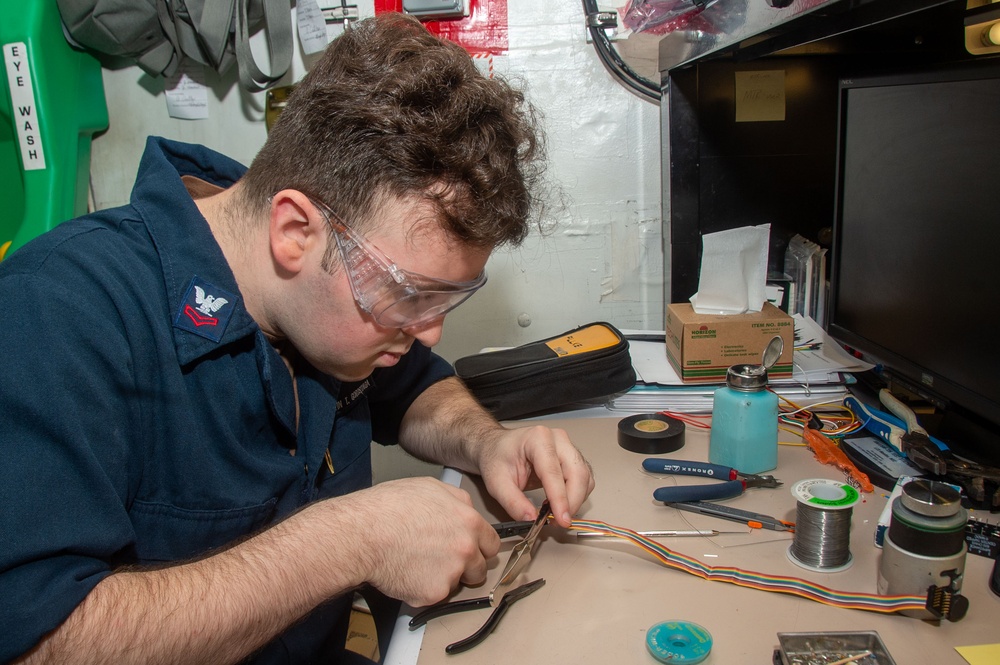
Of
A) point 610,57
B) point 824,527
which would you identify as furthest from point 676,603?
point 610,57

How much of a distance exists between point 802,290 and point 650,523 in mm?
919

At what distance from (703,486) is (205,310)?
70 centimetres

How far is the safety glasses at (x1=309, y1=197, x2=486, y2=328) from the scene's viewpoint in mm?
839

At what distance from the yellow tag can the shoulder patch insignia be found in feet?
2.21

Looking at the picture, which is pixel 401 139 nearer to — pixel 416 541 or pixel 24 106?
pixel 416 541

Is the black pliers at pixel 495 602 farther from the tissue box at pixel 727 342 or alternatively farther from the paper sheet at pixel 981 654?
the tissue box at pixel 727 342

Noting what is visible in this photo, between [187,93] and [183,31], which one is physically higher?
[183,31]

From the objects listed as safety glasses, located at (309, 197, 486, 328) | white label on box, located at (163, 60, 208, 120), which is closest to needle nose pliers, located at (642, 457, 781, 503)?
safety glasses, located at (309, 197, 486, 328)

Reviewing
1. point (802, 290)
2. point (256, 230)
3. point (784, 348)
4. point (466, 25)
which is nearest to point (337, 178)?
point (256, 230)

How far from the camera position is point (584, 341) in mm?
1410

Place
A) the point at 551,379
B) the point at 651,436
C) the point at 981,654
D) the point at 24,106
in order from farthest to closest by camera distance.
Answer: the point at 24,106, the point at 551,379, the point at 651,436, the point at 981,654

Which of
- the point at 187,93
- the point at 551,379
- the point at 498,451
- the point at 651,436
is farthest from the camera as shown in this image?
the point at 187,93

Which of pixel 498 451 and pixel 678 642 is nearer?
pixel 678 642

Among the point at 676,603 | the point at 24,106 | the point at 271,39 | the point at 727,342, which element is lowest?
the point at 676,603
